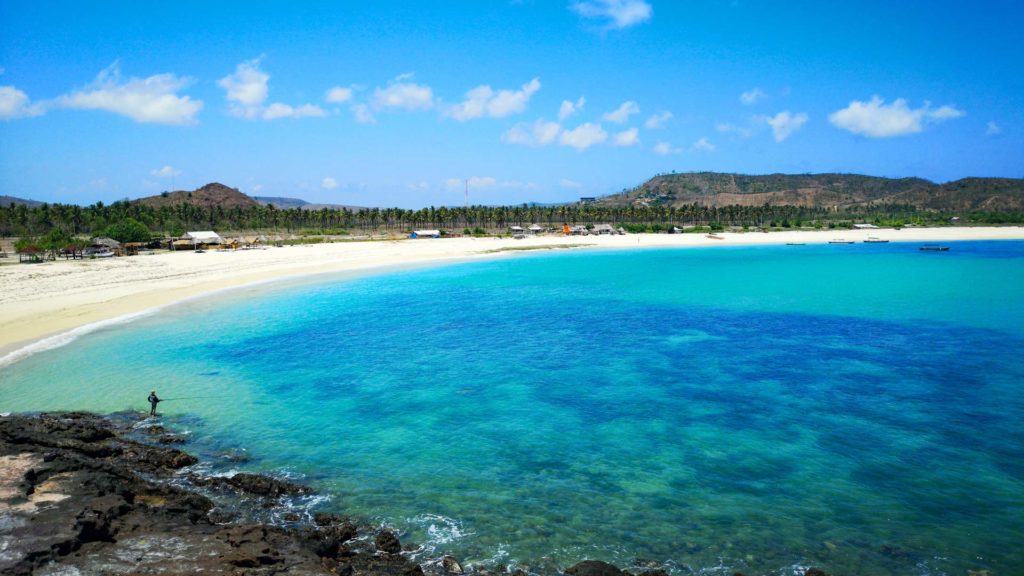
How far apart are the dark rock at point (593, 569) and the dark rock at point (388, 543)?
8.63 feet

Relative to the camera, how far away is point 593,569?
8266 mm

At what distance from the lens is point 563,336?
25047 millimetres

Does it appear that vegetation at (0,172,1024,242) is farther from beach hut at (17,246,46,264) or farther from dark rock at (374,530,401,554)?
dark rock at (374,530,401,554)

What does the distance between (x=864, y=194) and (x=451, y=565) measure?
194925 millimetres

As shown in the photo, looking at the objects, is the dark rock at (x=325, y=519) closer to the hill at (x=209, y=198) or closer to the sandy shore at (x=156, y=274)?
the sandy shore at (x=156, y=274)

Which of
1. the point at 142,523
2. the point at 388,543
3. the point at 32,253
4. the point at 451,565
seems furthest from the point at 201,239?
the point at 451,565

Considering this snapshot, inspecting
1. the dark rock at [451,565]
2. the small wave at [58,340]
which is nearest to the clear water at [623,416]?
the dark rock at [451,565]

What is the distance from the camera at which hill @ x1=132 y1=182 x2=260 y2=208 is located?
Result: 151 m

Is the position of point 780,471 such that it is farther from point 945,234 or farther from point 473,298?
point 945,234

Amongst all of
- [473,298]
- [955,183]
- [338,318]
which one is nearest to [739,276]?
[473,298]


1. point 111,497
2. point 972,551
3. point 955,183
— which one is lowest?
point 972,551

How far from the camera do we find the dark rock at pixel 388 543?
29.6ft

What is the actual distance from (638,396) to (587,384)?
5.96 feet

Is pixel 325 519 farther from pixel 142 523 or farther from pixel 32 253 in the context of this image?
pixel 32 253
